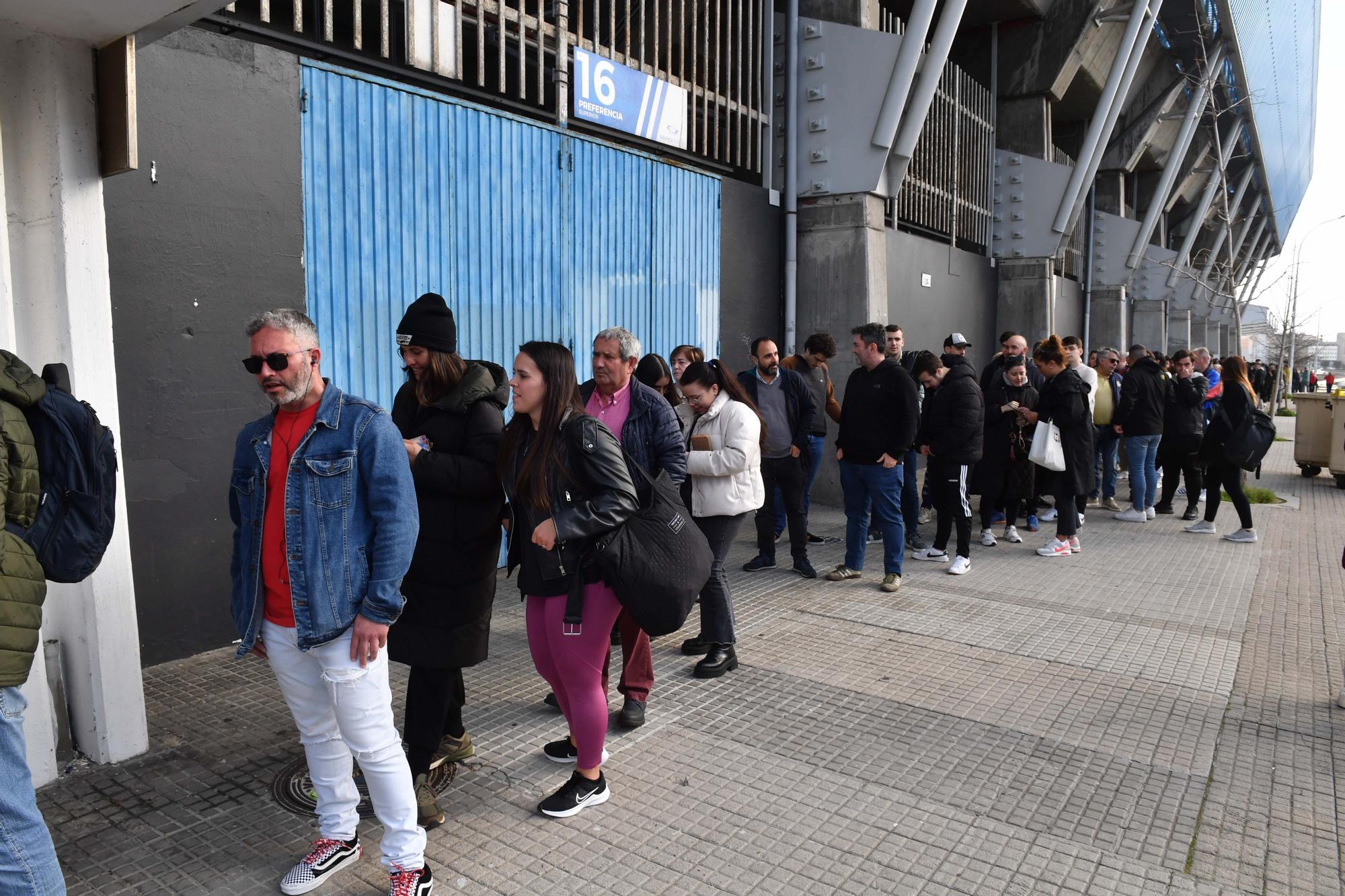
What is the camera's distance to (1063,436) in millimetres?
8141

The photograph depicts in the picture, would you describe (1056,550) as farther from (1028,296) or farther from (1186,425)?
(1028,296)

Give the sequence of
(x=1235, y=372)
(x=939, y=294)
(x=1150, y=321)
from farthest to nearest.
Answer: (x=1150, y=321) < (x=939, y=294) < (x=1235, y=372)

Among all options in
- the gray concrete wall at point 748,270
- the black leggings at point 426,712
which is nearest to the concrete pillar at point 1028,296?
the gray concrete wall at point 748,270

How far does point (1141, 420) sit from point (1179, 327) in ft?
74.4

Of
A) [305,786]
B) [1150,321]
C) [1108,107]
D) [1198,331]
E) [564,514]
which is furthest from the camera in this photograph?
[1198,331]

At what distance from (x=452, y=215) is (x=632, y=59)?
263cm

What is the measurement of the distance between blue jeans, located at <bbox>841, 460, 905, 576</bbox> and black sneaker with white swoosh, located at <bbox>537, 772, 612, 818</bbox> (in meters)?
3.72

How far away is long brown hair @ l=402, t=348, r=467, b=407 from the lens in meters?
3.25

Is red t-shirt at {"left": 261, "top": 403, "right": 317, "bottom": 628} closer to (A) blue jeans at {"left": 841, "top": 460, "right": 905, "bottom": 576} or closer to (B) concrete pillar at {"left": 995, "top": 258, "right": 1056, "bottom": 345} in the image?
(A) blue jeans at {"left": 841, "top": 460, "right": 905, "bottom": 576}

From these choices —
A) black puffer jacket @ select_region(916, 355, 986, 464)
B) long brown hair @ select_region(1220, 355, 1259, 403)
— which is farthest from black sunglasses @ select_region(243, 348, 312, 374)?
long brown hair @ select_region(1220, 355, 1259, 403)

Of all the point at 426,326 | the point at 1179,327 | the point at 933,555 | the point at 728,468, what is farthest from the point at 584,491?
the point at 1179,327

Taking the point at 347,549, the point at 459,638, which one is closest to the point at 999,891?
the point at 459,638

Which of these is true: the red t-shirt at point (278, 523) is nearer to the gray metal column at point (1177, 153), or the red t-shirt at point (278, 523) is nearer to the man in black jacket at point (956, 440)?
the man in black jacket at point (956, 440)

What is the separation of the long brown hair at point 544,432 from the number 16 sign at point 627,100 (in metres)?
4.84
